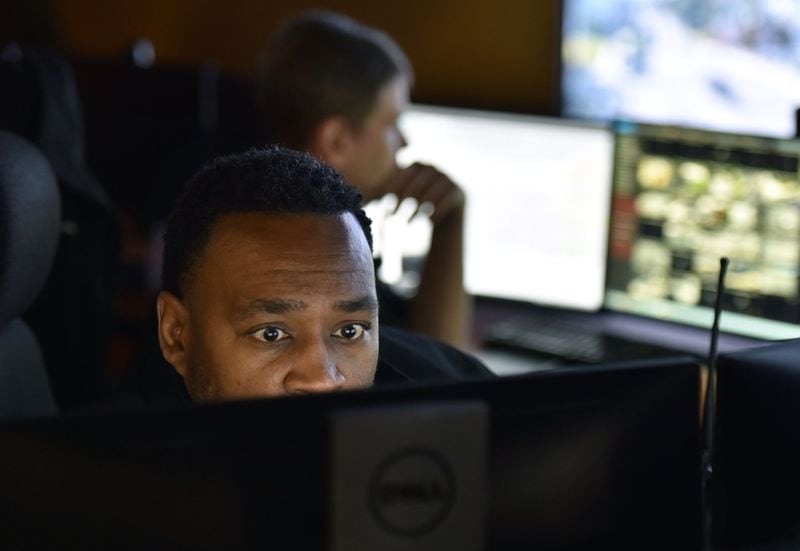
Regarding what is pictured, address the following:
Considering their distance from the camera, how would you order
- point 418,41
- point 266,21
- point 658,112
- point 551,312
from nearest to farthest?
point 551,312, point 658,112, point 418,41, point 266,21

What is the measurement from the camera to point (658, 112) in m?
3.22

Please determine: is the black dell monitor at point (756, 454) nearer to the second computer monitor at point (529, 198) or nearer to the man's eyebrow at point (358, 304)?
the man's eyebrow at point (358, 304)

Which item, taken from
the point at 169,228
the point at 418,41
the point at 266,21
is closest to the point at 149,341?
the point at 169,228

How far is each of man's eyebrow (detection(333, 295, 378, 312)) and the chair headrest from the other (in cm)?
48

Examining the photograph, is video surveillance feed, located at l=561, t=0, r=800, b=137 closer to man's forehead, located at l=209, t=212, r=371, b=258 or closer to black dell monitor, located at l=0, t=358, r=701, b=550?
man's forehead, located at l=209, t=212, r=371, b=258

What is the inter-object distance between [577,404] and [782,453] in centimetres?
21

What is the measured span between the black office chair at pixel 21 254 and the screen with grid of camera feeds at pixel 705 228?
1.23 m

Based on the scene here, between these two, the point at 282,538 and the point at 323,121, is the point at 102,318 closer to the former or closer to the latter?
the point at 323,121

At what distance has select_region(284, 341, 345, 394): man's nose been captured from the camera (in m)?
1.43

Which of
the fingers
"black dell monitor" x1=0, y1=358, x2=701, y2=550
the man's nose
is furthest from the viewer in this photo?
the fingers

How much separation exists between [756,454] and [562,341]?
5.22 feet

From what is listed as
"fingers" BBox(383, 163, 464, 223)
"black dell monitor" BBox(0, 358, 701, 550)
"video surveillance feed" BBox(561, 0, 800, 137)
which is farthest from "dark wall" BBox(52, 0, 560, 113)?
"black dell monitor" BBox(0, 358, 701, 550)

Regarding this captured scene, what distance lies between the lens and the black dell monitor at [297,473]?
95 cm

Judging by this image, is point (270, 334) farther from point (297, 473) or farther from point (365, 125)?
point (365, 125)
